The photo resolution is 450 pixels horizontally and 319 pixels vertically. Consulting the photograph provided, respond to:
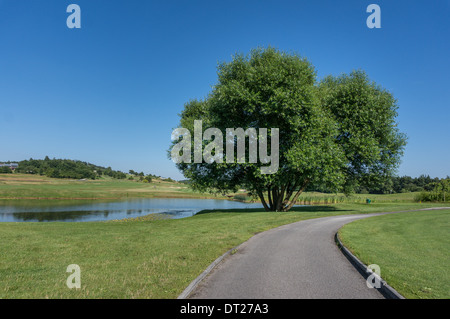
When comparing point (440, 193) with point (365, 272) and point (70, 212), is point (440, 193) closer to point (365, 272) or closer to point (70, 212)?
point (365, 272)

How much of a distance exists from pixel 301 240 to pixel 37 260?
11.8 m

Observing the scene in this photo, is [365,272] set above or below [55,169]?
below

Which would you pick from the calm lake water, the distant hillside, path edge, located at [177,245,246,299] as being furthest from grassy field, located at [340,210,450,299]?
the distant hillside

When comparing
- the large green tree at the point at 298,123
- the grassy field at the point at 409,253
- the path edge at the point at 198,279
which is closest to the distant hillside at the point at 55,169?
the large green tree at the point at 298,123

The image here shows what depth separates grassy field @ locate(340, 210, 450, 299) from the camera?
23.1ft

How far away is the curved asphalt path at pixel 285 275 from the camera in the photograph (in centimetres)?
647

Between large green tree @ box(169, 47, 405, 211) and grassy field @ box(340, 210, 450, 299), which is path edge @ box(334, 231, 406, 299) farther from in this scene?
large green tree @ box(169, 47, 405, 211)

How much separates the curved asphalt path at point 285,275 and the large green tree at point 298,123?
1317 centimetres

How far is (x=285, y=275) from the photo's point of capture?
7.84 metres

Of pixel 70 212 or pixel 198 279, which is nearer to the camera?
pixel 198 279

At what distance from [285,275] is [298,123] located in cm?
1873

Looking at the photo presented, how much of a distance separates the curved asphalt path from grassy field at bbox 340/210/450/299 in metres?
0.96

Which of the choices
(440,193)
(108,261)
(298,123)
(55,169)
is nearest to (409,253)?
(108,261)
